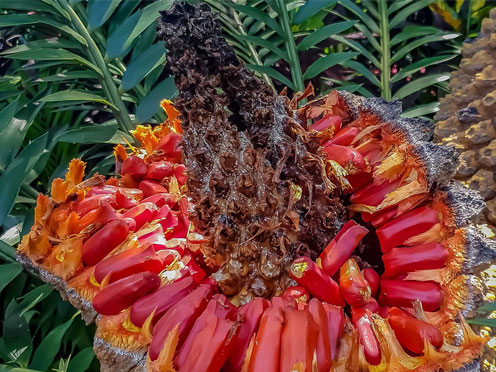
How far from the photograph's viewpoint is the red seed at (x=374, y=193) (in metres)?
0.54

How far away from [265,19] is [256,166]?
481mm

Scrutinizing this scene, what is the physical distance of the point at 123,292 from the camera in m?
0.49

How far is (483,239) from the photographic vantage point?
0.47 metres

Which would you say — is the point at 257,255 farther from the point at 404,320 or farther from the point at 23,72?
the point at 23,72

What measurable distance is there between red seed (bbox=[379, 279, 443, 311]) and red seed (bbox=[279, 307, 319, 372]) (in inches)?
4.3

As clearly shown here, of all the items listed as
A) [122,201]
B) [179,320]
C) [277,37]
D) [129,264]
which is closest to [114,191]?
[122,201]

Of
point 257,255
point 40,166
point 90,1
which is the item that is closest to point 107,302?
point 257,255

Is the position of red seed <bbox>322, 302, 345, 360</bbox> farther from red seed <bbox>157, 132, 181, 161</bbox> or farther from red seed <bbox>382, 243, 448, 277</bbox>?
red seed <bbox>157, 132, 181, 161</bbox>

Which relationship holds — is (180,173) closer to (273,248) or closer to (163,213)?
(163,213)

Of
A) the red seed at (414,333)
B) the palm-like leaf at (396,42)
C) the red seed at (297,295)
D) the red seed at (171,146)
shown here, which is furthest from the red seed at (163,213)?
the palm-like leaf at (396,42)

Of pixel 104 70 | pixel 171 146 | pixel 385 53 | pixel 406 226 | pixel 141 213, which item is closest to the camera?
pixel 406 226

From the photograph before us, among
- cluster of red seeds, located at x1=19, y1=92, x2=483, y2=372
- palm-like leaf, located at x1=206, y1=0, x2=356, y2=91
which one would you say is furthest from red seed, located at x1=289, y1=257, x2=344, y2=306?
palm-like leaf, located at x1=206, y1=0, x2=356, y2=91

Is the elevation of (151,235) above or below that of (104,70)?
below

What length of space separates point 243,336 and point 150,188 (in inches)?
12.1
